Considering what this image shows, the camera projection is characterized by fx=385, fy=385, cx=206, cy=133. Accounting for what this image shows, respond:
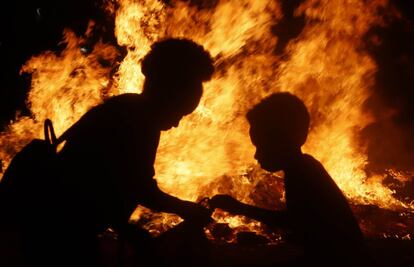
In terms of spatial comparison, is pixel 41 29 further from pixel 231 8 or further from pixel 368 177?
pixel 368 177

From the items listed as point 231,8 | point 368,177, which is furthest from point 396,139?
point 231,8

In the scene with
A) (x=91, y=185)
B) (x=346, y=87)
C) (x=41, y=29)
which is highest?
(x=41, y=29)

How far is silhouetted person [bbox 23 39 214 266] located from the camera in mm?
2430

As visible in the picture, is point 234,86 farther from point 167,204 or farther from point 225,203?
point 167,204

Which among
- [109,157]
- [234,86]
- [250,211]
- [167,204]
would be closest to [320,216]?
[250,211]

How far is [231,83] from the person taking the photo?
7344mm

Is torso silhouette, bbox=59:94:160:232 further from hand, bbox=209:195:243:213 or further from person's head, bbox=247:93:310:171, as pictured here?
person's head, bbox=247:93:310:171

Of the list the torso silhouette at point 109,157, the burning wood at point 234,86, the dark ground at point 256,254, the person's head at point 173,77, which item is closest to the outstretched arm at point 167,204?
the torso silhouette at point 109,157

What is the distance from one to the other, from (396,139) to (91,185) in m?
7.94

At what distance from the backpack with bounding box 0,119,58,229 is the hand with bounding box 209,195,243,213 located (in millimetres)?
1514

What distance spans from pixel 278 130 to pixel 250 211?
0.85 metres

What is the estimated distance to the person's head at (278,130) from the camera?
12.6 feet

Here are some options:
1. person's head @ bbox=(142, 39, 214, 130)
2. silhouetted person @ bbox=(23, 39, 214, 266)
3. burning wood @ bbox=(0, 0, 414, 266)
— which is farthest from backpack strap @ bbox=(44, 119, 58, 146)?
burning wood @ bbox=(0, 0, 414, 266)

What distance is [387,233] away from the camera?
18.9 ft
